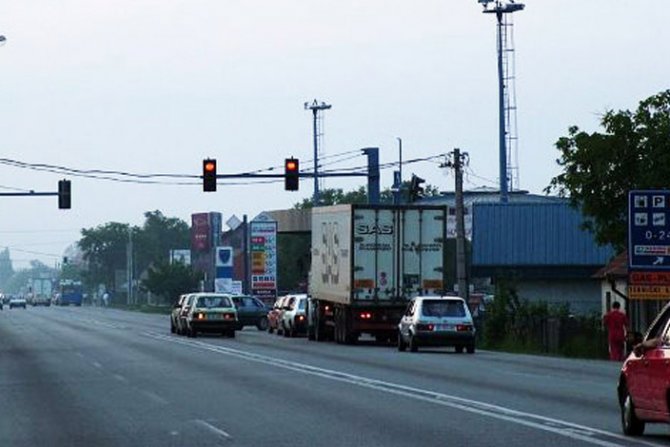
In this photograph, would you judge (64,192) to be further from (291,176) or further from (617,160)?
(617,160)

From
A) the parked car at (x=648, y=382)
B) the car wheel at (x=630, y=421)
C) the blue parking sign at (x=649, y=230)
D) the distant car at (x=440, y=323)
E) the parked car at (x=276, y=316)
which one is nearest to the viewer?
the parked car at (x=648, y=382)

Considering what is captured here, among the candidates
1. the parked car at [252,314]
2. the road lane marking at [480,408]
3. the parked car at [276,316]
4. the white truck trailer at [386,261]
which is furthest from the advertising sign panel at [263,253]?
the road lane marking at [480,408]

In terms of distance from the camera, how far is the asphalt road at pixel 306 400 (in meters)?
19.9

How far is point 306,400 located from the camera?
87.1ft

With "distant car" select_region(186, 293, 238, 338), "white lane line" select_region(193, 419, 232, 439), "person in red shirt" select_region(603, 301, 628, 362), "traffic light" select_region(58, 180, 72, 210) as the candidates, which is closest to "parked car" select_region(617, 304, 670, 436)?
"white lane line" select_region(193, 419, 232, 439)

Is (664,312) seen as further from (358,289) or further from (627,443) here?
(358,289)

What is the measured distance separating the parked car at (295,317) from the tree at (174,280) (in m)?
75.8

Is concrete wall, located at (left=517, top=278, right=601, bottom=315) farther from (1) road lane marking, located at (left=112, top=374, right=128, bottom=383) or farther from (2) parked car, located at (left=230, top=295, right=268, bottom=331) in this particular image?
(1) road lane marking, located at (left=112, top=374, right=128, bottom=383)

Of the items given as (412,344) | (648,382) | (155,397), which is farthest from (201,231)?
(648,382)

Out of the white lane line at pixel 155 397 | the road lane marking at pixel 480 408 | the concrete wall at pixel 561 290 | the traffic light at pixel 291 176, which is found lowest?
the white lane line at pixel 155 397

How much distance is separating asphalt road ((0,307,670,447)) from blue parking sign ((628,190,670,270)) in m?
2.62

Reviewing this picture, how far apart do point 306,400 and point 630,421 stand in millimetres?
8289

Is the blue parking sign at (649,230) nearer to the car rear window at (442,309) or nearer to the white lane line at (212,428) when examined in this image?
the car rear window at (442,309)

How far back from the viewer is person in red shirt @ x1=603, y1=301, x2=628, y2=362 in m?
42.8
